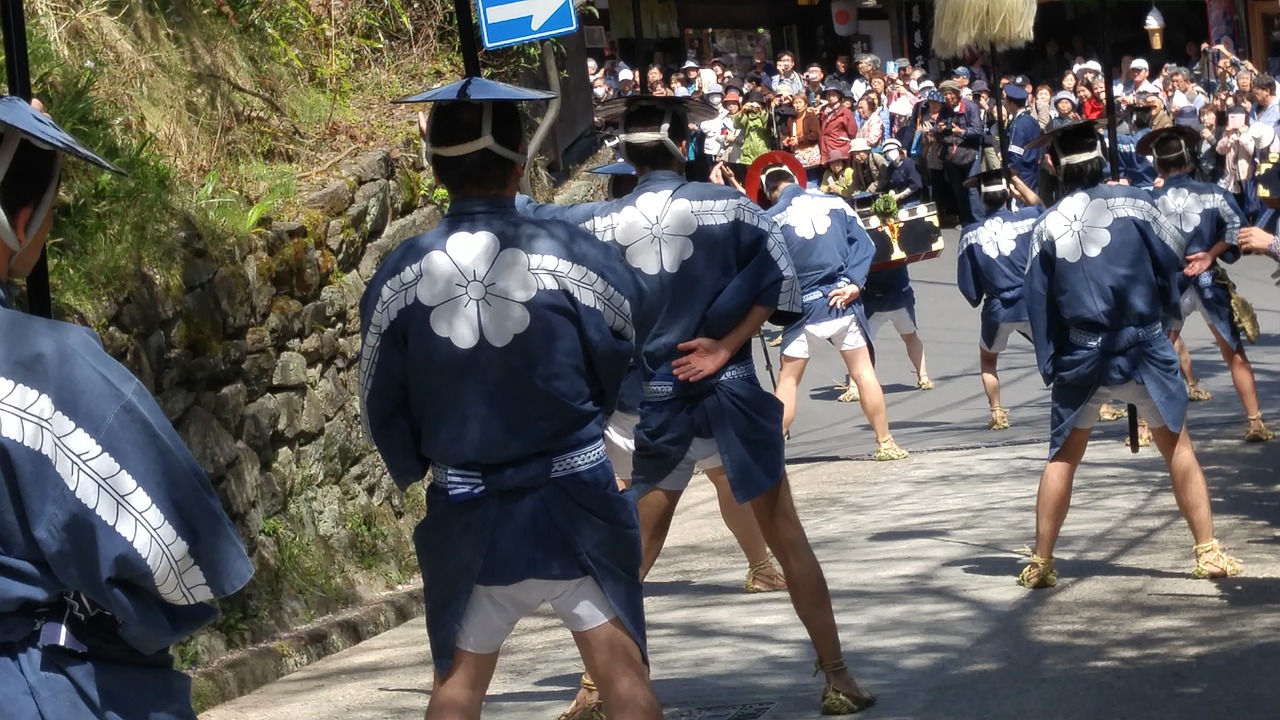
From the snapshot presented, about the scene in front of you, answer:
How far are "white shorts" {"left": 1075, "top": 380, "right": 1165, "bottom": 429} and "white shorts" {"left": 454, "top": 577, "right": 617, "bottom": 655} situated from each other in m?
3.51

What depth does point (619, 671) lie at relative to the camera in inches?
150

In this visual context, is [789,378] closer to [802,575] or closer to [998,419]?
[998,419]

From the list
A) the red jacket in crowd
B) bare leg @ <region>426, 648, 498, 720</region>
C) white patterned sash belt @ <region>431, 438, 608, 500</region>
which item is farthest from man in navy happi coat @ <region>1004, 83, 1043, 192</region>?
bare leg @ <region>426, 648, 498, 720</region>

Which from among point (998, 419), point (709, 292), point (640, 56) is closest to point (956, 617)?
point (709, 292)

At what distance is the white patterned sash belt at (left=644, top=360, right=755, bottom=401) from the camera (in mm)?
5500

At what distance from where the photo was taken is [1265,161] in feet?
53.3

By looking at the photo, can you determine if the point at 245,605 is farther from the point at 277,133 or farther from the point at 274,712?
the point at 277,133

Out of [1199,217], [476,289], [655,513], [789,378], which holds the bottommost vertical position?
[789,378]

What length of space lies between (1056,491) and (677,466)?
6.70ft

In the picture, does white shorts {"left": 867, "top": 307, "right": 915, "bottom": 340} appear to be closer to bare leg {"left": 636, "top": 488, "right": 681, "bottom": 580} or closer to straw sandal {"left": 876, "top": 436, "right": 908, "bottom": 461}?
straw sandal {"left": 876, "top": 436, "right": 908, "bottom": 461}

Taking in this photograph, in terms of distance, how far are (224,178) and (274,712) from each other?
281 cm

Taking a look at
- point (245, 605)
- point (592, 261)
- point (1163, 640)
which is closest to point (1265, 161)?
point (1163, 640)

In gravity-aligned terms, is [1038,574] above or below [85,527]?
below

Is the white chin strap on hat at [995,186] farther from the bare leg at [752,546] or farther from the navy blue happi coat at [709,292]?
the navy blue happi coat at [709,292]
